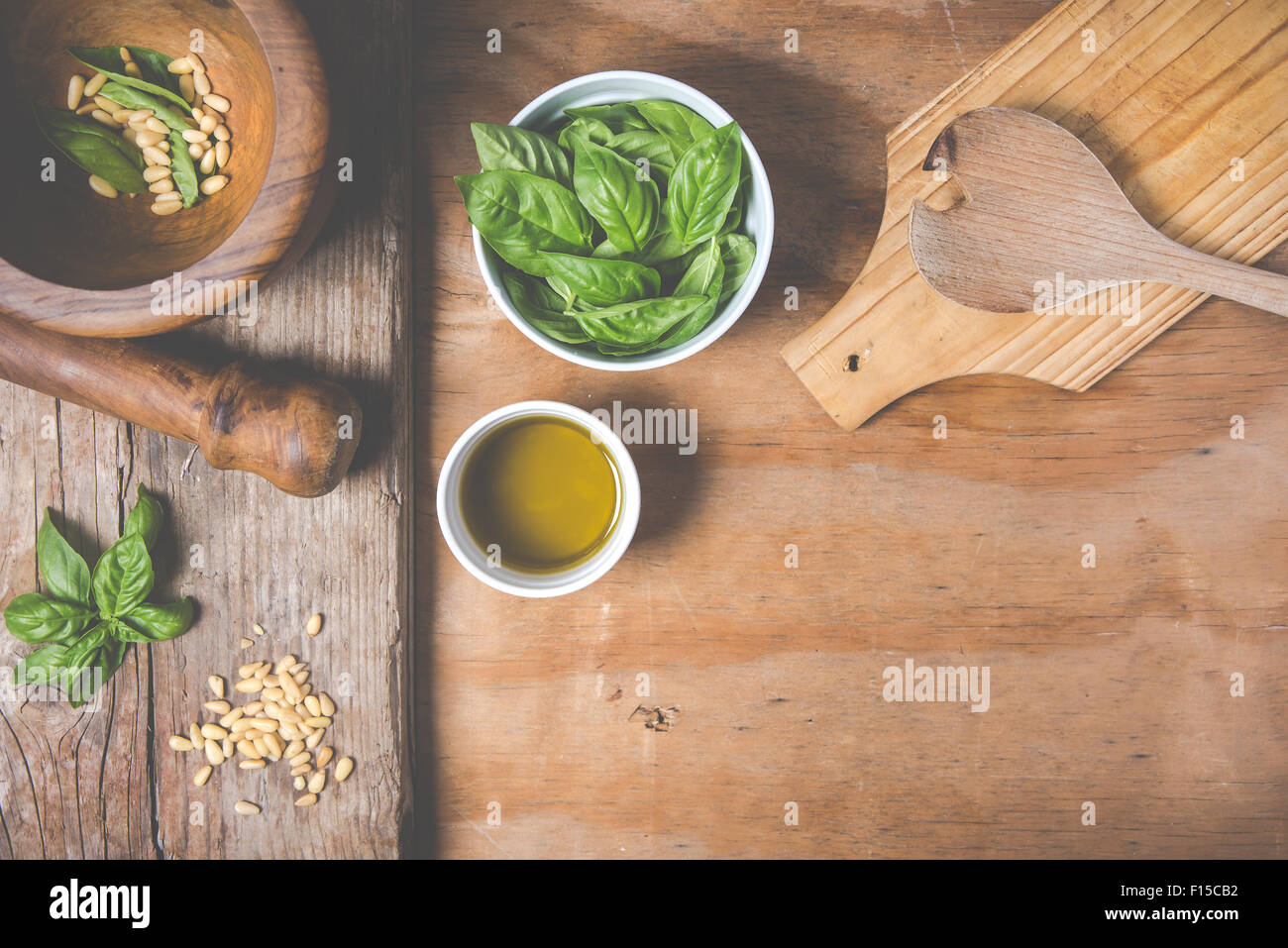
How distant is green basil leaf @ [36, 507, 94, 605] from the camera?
3.26ft

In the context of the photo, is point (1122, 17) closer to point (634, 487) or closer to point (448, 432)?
point (634, 487)

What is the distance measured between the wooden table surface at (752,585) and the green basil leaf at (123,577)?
0.05 m

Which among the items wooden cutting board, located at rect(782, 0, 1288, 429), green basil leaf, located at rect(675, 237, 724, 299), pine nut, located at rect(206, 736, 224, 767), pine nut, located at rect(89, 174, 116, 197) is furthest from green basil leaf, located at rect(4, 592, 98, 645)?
wooden cutting board, located at rect(782, 0, 1288, 429)

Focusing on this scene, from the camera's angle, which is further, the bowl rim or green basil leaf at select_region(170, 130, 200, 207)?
green basil leaf at select_region(170, 130, 200, 207)

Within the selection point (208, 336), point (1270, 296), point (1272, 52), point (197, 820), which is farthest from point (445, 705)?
point (1272, 52)

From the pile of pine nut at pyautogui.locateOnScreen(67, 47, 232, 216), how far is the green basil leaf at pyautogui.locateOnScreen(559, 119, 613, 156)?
1.38 ft

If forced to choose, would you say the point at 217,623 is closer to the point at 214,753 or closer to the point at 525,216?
the point at 214,753

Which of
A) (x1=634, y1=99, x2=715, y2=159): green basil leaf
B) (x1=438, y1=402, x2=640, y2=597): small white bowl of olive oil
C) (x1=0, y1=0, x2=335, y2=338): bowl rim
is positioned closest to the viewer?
(x1=0, y1=0, x2=335, y2=338): bowl rim

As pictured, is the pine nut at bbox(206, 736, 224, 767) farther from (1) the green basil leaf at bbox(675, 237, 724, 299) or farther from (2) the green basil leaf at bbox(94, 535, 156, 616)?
(1) the green basil leaf at bbox(675, 237, 724, 299)

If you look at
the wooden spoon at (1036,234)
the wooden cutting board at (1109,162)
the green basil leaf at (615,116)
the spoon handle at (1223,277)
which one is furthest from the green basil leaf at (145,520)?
the spoon handle at (1223,277)

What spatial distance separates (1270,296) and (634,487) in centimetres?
81

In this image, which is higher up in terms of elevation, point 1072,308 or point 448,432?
point 1072,308

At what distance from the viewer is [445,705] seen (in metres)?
1.09

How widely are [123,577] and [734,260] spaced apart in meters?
0.86
